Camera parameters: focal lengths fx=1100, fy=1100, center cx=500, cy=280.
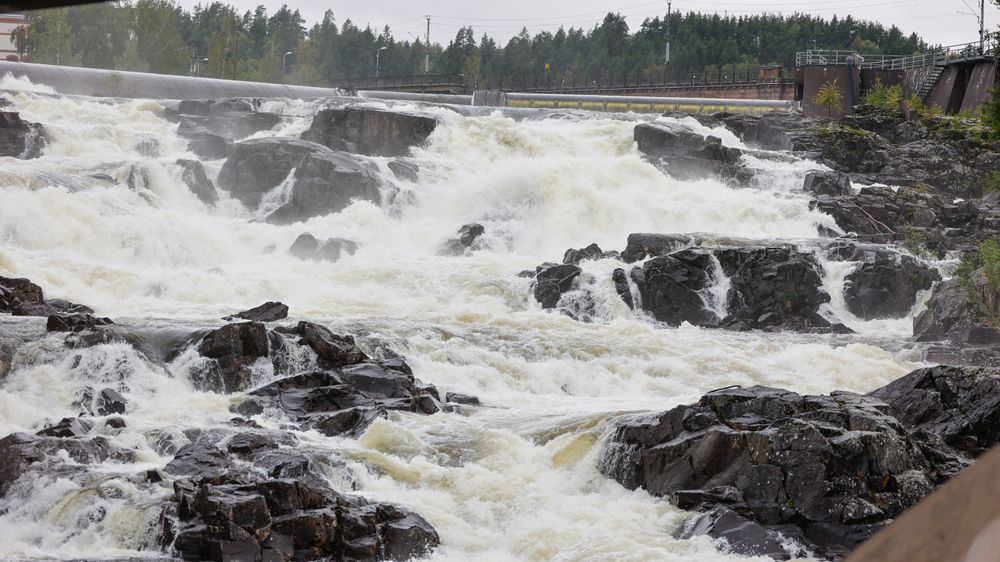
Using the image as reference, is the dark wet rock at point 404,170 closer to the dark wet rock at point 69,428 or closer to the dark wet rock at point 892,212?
the dark wet rock at point 892,212

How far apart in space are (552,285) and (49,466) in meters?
13.4

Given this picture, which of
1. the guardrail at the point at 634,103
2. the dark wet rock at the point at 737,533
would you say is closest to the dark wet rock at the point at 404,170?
the guardrail at the point at 634,103

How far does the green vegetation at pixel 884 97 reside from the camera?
42906 mm

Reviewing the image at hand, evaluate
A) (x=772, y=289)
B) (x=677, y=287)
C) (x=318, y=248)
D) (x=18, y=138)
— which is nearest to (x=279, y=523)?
(x=677, y=287)

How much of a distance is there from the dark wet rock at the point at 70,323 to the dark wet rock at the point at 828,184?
22282mm

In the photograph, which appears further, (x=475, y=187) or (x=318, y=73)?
(x=318, y=73)

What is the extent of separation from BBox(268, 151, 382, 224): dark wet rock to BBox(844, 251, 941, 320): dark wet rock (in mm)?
12934

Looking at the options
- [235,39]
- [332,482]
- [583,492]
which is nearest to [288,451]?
[332,482]

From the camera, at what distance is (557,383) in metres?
16.5

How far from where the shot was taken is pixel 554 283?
74.9 ft

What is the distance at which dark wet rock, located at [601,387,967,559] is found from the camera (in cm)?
1034

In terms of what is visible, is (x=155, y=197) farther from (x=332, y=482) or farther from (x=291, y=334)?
(x=332, y=482)

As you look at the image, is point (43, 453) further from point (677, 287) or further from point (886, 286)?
point (886, 286)

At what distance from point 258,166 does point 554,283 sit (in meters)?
11.7
